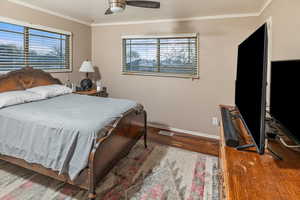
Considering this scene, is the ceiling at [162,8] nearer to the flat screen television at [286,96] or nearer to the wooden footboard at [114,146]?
the flat screen television at [286,96]

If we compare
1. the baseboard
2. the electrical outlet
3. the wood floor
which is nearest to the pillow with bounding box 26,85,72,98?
the wood floor

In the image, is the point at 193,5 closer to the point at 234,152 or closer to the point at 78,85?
the point at 234,152

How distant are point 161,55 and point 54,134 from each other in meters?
2.71

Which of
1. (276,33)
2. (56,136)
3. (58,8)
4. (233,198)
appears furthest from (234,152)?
(58,8)

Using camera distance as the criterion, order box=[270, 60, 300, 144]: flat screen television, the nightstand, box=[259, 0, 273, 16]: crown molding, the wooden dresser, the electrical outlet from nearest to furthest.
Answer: the wooden dresser
box=[270, 60, 300, 144]: flat screen television
box=[259, 0, 273, 16]: crown molding
the electrical outlet
the nightstand

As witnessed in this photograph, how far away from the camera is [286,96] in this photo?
121cm

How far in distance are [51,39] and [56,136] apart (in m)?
2.61

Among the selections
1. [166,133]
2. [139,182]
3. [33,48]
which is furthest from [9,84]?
[166,133]

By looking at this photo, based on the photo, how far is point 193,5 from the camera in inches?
107

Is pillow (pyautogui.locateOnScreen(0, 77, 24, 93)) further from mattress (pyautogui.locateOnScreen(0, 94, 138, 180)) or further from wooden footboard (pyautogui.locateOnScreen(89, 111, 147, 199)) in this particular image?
wooden footboard (pyautogui.locateOnScreen(89, 111, 147, 199))

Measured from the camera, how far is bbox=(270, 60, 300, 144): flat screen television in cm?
107

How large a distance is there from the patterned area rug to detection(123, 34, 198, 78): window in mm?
1833

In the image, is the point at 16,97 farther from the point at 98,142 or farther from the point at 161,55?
the point at 161,55

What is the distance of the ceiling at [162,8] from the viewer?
2.62m
